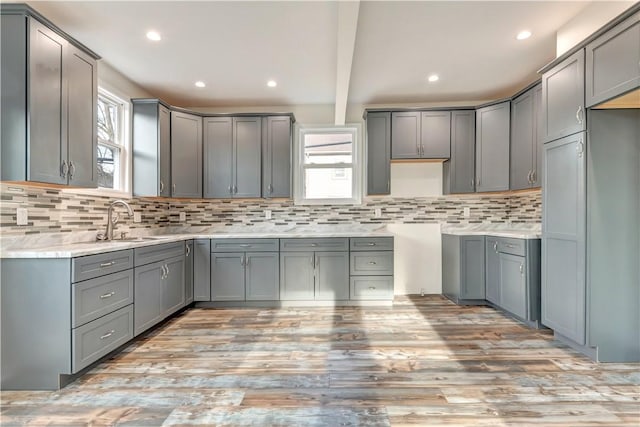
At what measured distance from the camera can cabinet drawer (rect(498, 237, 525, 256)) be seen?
9.76 ft

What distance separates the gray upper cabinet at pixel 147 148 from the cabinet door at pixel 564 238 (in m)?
3.92

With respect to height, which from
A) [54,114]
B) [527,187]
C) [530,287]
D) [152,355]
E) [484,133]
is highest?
[484,133]

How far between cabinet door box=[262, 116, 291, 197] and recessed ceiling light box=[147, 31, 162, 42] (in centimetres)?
151

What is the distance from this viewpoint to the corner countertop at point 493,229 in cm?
338

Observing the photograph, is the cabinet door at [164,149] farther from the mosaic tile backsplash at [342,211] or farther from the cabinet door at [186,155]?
the mosaic tile backsplash at [342,211]

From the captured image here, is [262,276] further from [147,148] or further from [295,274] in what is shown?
[147,148]

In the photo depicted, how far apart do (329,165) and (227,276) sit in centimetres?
199

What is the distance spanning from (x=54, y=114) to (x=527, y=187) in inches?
171

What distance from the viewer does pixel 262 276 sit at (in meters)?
3.67

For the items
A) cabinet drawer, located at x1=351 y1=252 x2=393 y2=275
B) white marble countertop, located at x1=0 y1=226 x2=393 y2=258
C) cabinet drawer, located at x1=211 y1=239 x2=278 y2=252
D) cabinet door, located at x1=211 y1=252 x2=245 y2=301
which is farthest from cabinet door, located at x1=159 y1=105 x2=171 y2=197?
cabinet drawer, located at x1=351 y1=252 x2=393 y2=275

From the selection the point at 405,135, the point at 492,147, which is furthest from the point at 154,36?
the point at 492,147

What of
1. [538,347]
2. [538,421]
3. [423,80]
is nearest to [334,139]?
[423,80]

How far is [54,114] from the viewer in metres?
2.15

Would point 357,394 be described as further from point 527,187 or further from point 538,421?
point 527,187
